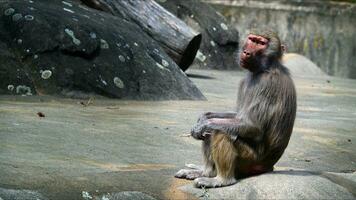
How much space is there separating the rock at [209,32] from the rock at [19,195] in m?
11.4

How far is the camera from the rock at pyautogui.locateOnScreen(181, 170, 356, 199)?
4.18 meters

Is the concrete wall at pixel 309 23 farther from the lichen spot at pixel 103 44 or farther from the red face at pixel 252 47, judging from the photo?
the red face at pixel 252 47

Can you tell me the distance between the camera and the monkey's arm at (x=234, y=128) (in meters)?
4.34

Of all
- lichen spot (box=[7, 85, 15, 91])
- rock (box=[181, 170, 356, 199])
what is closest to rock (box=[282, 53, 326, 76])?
lichen spot (box=[7, 85, 15, 91])

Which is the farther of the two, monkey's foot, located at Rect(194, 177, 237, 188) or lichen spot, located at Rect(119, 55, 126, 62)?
lichen spot, located at Rect(119, 55, 126, 62)

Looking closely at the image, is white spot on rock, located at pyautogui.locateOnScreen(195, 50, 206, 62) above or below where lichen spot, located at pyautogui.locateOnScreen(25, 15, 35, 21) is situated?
below

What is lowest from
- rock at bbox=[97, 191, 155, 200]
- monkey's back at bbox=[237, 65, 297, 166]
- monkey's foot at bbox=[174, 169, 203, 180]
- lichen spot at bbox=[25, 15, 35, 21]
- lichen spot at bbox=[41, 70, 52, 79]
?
lichen spot at bbox=[41, 70, 52, 79]

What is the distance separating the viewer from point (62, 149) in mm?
5082

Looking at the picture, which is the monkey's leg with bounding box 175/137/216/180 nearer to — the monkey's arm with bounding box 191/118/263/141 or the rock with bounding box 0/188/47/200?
the monkey's arm with bounding box 191/118/263/141

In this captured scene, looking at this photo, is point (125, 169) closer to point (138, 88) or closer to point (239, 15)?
point (138, 88)

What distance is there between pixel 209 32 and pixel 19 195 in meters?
11.9

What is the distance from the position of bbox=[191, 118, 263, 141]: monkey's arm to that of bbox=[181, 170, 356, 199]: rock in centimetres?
27

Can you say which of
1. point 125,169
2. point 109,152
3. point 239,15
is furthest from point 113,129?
point 239,15

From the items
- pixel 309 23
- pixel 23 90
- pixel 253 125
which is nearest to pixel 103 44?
pixel 23 90
